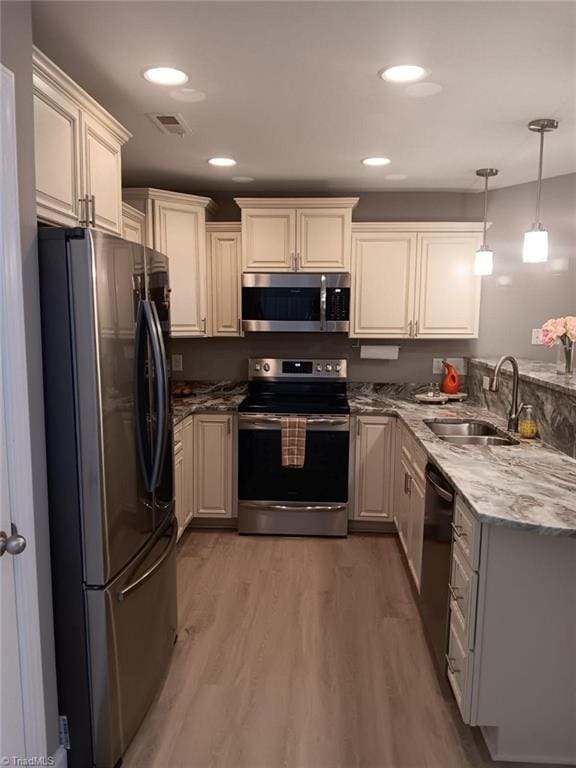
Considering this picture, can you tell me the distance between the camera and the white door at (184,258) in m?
3.55

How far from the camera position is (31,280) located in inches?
61.3

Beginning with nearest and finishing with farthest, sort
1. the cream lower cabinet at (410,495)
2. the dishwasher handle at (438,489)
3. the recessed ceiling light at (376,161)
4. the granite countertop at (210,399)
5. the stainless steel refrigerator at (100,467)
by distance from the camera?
1. the stainless steel refrigerator at (100,467)
2. the dishwasher handle at (438,489)
3. the cream lower cabinet at (410,495)
4. the recessed ceiling light at (376,161)
5. the granite countertop at (210,399)

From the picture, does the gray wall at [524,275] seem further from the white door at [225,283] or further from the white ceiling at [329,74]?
the white door at [225,283]

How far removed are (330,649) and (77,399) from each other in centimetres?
165

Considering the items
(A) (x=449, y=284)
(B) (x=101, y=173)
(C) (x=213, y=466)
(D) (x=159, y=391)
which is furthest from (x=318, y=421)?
(B) (x=101, y=173)

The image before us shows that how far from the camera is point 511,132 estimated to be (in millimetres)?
2633

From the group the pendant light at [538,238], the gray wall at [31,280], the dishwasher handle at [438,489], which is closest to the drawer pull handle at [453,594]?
the dishwasher handle at [438,489]

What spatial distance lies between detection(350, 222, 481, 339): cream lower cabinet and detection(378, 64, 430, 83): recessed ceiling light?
175 centimetres

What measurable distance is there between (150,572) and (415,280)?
8.80ft

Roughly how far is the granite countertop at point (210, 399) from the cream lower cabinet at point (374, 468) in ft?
2.90

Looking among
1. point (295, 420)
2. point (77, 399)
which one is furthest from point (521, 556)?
point (295, 420)

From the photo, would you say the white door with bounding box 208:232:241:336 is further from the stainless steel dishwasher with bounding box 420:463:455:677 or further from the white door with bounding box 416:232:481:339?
the stainless steel dishwasher with bounding box 420:463:455:677

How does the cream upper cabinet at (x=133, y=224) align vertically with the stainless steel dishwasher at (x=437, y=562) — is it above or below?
above

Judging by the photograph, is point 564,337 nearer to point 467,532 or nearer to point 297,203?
point 467,532
